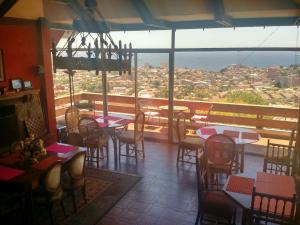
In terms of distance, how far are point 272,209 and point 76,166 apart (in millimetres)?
2552

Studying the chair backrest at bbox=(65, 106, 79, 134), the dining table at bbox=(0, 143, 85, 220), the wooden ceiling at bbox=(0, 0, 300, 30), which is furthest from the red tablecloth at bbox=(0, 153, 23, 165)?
the wooden ceiling at bbox=(0, 0, 300, 30)

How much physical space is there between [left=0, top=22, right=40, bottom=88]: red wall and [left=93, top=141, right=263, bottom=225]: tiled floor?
2.54 metres

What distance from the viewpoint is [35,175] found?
145 inches

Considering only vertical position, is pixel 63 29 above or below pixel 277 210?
above

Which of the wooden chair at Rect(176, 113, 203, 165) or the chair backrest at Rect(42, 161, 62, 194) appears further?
the wooden chair at Rect(176, 113, 203, 165)

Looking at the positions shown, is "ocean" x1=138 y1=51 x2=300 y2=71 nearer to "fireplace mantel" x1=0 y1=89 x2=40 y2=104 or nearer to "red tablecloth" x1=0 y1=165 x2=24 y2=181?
"fireplace mantel" x1=0 y1=89 x2=40 y2=104

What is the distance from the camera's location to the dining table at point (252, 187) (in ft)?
9.88

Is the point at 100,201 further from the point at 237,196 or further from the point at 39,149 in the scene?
the point at 237,196

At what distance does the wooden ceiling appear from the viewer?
5.17 m

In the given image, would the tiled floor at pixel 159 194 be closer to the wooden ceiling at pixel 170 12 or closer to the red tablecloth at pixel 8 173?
the red tablecloth at pixel 8 173

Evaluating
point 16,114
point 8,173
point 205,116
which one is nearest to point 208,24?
point 205,116

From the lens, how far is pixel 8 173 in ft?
12.2

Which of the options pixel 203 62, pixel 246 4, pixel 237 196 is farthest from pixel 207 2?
pixel 237 196

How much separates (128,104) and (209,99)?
222cm
